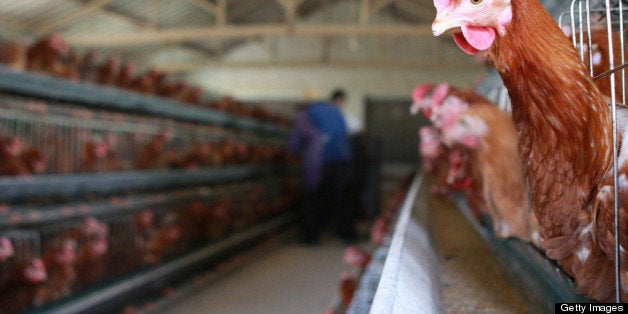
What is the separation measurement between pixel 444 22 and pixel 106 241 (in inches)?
97.6

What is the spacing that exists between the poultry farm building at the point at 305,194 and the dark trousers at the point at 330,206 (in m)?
0.11

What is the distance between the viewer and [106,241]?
2734 mm

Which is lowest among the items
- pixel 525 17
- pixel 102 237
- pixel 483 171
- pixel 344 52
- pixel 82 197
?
pixel 102 237

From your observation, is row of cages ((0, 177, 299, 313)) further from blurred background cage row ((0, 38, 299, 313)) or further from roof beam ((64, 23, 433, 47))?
roof beam ((64, 23, 433, 47))

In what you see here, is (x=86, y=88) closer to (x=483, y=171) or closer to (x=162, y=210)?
(x=162, y=210)

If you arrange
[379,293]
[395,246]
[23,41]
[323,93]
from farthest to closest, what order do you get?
[323,93] < [23,41] < [395,246] < [379,293]

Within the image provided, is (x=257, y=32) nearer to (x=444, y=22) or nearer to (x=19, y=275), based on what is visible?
(x=19, y=275)

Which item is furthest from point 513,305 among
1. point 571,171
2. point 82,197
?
point 82,197

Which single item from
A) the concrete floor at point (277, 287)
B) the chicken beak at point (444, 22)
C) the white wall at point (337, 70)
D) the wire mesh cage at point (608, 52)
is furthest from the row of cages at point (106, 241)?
the white wall at point (337, 70)

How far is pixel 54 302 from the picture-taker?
230cm

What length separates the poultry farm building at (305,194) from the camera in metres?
0.84

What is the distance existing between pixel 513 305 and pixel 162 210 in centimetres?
263

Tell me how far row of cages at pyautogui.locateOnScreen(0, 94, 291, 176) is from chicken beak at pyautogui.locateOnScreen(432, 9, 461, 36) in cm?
222

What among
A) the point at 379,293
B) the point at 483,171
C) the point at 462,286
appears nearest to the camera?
the point at 379,293
